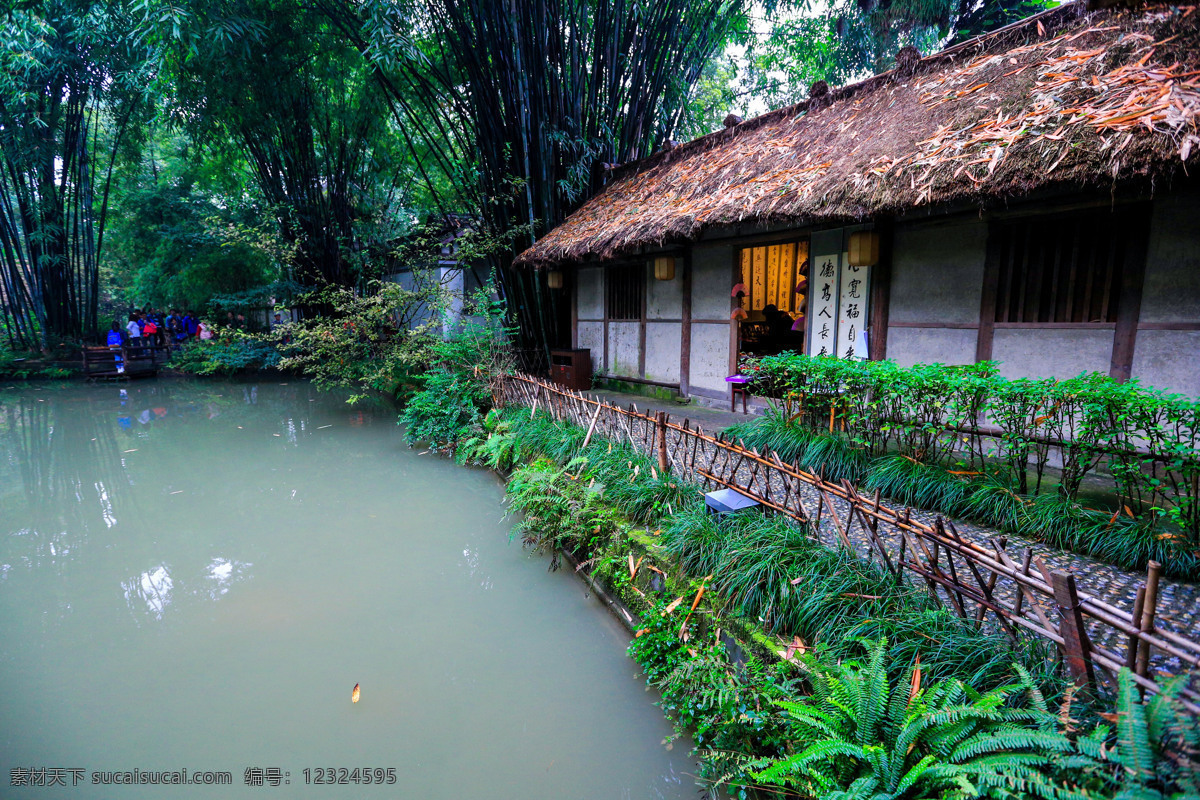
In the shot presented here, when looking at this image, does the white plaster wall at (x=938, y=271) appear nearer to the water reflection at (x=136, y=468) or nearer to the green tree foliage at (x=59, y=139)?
the water reflection at (x=136, y=468)

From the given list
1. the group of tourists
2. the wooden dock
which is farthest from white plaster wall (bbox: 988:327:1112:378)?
the wooden dock

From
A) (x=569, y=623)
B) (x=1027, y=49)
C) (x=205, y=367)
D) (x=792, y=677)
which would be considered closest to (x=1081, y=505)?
(x=792, y=677)

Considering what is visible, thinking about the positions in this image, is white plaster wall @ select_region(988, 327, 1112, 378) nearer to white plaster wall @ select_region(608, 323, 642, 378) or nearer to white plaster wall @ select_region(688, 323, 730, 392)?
white plaster wall @ select_region(688, 323, 730, 392)

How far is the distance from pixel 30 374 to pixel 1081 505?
1972 centimetres

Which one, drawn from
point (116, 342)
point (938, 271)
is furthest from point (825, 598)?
point (116, 342)

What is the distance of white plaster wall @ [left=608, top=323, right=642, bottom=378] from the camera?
8875 millimetres

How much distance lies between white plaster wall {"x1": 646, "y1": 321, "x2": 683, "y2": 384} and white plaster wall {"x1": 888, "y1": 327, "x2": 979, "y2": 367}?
9.80 ft

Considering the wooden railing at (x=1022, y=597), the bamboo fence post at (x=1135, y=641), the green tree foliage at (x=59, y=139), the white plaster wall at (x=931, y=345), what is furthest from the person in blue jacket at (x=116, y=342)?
the bamboo fence post at (x=1135, y=641)

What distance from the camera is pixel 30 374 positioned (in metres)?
13.7

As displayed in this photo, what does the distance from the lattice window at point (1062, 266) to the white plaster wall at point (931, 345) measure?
1.09 ft

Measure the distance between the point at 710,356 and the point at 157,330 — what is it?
56.2ft

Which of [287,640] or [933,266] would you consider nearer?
[287,640]

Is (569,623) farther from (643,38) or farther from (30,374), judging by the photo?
(30,374)

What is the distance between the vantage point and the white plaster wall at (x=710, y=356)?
7391 millimetres
